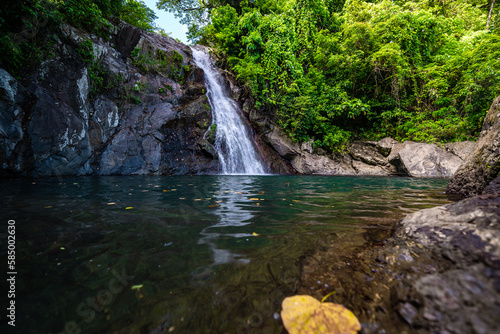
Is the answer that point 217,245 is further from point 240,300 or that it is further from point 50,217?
point 50,217

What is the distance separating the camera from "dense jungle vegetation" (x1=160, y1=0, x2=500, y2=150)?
31.6ft

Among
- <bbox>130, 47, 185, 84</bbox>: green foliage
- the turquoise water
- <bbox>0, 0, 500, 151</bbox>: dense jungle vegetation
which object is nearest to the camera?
the turquoise water

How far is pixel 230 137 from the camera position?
10.2m

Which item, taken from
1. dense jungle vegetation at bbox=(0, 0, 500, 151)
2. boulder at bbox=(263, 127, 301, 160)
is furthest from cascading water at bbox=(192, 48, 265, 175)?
dense jungle vegetation at bbox=(0, 0, 500, 151)

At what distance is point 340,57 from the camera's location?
415 inches

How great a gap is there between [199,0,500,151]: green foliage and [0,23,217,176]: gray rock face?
4.54 m

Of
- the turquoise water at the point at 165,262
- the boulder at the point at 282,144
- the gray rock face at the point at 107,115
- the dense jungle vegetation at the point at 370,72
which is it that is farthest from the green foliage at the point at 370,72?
the turquoise water at the point at 165,262

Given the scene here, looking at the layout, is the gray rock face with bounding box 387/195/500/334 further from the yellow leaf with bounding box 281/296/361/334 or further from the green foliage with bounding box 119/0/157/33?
the green foliage with bounding box 119/0/157/33

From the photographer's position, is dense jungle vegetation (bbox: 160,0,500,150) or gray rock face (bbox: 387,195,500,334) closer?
gray rock face (bbox: 387,195,500,334)

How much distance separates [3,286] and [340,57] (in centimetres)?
1330

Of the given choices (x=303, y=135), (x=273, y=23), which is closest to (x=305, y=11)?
(x=273, y=23)

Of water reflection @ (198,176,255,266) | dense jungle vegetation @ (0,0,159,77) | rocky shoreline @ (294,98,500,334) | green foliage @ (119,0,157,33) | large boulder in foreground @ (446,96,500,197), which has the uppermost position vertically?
green foliage @ (119,0,157,33)

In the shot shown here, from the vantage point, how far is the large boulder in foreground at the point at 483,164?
2.80m

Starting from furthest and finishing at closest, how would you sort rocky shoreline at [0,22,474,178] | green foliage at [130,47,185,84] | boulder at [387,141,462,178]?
green foliage at [130,47,185,84] → boulder at [387,141,462,178] → rocky shoreline at [0,22,474,178]
